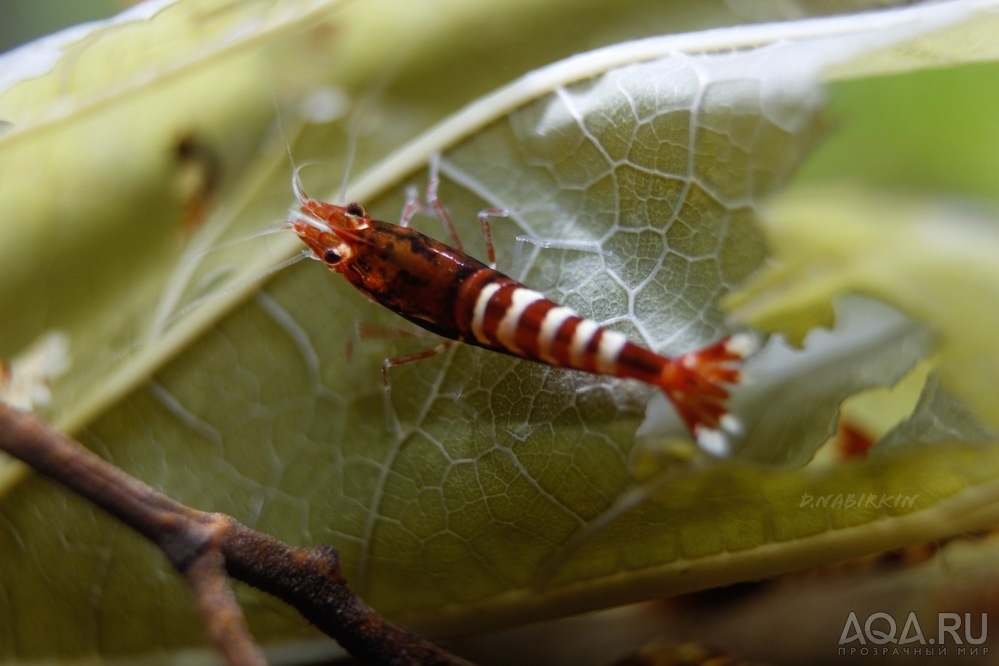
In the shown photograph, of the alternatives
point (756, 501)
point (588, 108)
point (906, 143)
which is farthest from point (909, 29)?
point (756, 501)

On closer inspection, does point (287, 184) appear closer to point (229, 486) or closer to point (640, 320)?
point (229, 486)

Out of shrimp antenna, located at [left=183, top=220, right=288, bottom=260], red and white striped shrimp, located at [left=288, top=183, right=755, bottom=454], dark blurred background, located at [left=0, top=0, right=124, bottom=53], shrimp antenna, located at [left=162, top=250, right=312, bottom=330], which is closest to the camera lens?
red and white striped shrimp, located at [left=288, top=183, right=755, bottom=454]

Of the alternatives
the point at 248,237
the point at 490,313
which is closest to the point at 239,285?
the point at 248,237

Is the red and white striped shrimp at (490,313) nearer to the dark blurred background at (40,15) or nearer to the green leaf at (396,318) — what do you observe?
the green leaf at (396,318)

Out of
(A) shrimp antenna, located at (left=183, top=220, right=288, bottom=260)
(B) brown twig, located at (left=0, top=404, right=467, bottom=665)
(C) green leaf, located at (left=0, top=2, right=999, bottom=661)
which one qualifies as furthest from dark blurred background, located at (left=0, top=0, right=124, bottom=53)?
(B) brown twig, located at (left=0, top=404, right=467, bottom=665)

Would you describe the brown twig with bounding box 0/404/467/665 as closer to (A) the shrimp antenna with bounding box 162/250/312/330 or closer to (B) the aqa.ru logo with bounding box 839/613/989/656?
(A) the shrimp antenna with bounding box 162/250/312/330

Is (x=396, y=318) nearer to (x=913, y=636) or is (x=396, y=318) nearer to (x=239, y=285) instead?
(x=239, y=285)

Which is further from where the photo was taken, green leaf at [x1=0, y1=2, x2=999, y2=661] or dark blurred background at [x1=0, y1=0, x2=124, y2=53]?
dark blurred background at [x1=0, y1=0, x2=124, y2=53]
